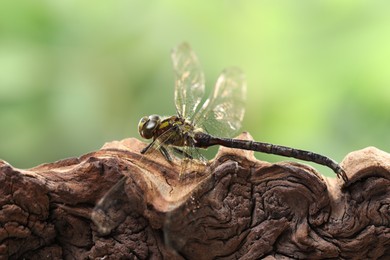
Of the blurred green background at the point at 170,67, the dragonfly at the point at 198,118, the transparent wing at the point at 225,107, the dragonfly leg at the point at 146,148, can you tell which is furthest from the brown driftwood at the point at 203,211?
the blurred green background at the point at 170,67

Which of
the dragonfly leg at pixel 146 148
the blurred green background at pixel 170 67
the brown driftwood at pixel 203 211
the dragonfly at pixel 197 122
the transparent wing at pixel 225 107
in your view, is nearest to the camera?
the brown driftwood at pixel 203 211

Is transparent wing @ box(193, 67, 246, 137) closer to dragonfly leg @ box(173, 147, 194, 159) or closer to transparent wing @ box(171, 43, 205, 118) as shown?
transparent wing @ box(171, 43, 205, 118)

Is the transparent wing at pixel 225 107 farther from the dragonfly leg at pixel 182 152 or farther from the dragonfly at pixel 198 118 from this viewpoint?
the dragonfly leg at pixel 182 152

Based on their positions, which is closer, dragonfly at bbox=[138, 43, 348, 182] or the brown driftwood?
the brown driftwood

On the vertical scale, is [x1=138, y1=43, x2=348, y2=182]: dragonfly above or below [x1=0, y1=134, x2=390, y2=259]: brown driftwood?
above

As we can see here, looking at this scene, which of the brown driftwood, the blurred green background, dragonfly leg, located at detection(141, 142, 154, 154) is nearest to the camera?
the brown driftwood

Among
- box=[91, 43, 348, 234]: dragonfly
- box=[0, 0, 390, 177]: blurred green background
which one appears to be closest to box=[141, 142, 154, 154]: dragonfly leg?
box=[91, 43, 348, 234]: dragonfly

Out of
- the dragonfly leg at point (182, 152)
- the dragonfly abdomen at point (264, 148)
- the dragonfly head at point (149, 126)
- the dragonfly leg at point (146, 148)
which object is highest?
the dragonfly abdomen at point (264, 148)
